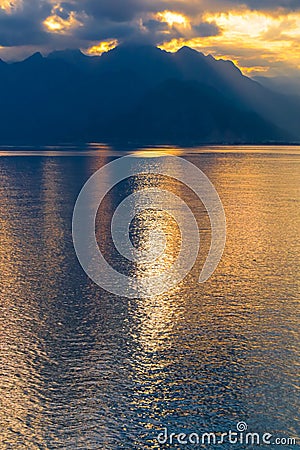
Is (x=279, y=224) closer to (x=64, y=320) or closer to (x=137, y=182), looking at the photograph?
(x=64, y=320)

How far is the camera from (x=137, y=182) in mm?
104188

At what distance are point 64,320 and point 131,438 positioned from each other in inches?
476

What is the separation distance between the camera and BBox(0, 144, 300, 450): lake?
20938 millimetres

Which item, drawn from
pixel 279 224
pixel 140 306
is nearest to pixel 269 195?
pixel 279 224

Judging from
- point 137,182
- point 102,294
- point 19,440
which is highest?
point 137,182

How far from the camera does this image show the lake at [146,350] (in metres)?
20.9

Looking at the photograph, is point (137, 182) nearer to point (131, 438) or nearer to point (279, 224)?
point (279, 224)

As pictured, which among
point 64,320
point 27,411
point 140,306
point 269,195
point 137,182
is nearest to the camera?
point 27,411

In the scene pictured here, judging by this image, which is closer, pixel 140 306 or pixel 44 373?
pixel 44 373

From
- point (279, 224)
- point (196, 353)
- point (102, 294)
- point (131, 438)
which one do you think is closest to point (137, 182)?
point (279, 224)

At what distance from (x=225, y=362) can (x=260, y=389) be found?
276cm

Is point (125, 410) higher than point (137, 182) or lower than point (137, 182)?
lower

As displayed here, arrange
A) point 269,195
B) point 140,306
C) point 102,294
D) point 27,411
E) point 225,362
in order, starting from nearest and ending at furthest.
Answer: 1. point 27,411
2. point 225,362
3. point 140,306
4. point 102,294
5. point 269,195

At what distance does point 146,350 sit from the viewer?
2731 cm
